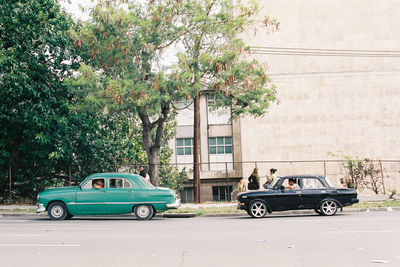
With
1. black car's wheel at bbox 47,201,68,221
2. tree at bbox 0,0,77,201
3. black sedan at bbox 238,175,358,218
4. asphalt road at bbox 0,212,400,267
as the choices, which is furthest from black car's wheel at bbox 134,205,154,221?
tree at bbox 0,0,77,201

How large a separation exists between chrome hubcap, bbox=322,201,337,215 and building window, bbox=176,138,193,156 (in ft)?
96.4

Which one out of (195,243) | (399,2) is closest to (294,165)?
(399,2)

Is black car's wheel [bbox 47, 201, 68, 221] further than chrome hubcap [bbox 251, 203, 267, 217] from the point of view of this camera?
Yes

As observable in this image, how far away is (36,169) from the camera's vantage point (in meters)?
27.6

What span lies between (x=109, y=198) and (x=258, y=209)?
5.00 metres

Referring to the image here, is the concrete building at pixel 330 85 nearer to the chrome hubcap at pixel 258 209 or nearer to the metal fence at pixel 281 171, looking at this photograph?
the metal fence at pixel 281 171

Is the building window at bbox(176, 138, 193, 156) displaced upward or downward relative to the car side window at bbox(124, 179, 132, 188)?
upward

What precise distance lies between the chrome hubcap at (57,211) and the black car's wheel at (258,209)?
6468 mm

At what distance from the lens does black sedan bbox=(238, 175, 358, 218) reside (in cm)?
1719

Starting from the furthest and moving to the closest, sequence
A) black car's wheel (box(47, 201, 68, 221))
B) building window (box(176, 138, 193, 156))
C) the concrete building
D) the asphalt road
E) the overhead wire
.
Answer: building window (box(176, 138, 193, 156)) → the overhead wire → the concrete building → black car's wheel (box(47, 201, 68, 221)) → the asphalt road

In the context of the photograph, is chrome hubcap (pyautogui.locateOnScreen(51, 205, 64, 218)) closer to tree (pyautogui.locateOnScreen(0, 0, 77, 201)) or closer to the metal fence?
tree (pyautogui.locateOnScreen(0, 0, 77, 201))

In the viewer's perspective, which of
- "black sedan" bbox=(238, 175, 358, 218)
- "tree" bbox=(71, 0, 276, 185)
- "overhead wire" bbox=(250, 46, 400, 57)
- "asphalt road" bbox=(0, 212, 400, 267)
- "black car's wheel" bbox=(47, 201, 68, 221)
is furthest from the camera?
"overhead wire" bbox=(250, 46, 400, 57)

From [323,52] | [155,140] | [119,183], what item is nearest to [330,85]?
[323,52]

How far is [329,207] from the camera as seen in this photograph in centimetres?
1741
